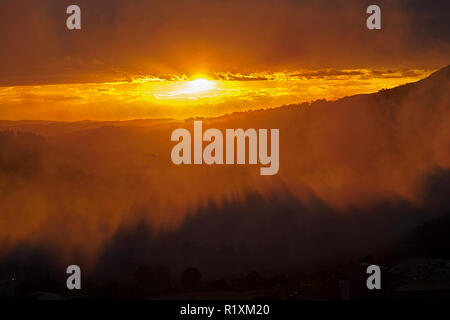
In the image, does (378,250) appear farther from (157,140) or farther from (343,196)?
(157,140)

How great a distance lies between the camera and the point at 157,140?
153 ft

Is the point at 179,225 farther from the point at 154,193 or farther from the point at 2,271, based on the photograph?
the point at 2,271

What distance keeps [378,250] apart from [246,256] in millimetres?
12550

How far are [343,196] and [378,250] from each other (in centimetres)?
999

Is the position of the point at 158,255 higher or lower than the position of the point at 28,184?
lower

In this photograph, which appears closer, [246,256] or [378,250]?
[378,250]

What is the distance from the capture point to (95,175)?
69.5 m
